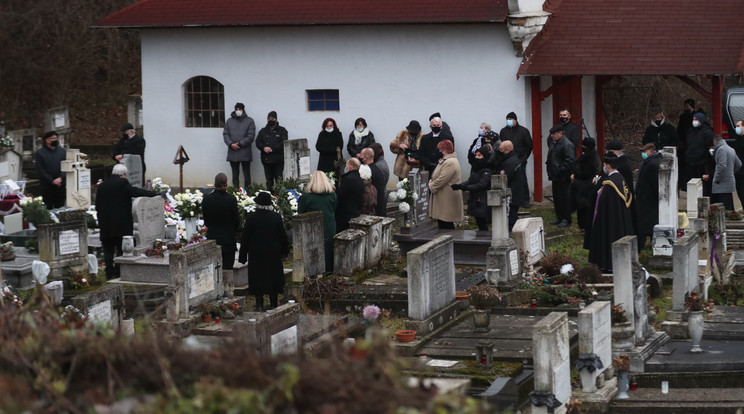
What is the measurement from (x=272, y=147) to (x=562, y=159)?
652 cm

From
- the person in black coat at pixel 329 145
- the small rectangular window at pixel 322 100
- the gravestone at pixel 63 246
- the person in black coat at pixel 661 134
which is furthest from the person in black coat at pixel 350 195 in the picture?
the small rectangular window at pixel 322 100

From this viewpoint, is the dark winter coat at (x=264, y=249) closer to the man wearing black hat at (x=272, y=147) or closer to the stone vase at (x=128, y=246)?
the stone vase at (x=128, y=246)

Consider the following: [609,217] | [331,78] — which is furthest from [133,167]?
[609,217]

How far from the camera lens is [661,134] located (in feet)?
76.7

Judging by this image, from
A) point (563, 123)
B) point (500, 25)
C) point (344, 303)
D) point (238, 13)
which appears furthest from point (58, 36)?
point (344, 303)

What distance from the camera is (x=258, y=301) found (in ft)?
51.2

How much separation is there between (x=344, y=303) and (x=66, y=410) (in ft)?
32.1

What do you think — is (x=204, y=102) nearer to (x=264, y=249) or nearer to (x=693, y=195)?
(x=693, y=195)

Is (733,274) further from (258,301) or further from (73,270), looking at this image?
(73,270)

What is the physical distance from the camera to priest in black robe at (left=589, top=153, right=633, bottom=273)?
17.0m

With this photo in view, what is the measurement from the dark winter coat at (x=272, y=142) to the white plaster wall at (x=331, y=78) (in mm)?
788

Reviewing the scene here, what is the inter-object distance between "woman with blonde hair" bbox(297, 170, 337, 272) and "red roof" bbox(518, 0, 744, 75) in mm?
7393

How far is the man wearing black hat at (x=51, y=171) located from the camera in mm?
21984

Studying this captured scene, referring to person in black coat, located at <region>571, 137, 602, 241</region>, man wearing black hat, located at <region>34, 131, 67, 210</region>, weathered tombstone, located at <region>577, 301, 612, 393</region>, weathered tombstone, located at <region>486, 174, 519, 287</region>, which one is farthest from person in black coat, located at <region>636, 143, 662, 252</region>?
man wearing black hat, located at <region>34, 131, 67, 210</region>
